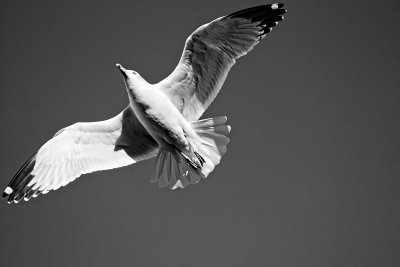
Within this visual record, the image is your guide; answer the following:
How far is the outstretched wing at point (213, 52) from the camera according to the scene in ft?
18.2

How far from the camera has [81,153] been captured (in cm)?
602

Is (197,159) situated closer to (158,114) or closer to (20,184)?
(158,114)

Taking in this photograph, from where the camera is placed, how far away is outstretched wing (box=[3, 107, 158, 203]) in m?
5.93

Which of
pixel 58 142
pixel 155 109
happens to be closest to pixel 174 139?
pixel 155 109

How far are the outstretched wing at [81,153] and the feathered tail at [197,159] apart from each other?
0.40m

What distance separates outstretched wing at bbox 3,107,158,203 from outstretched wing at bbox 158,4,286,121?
594 mm

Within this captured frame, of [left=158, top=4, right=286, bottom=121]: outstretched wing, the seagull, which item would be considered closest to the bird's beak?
the seagull

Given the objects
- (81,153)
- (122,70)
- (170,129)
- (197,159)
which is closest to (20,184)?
(81,153)

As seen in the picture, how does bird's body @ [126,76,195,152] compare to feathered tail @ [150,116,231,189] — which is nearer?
bird's body @ [126,76,195,152]

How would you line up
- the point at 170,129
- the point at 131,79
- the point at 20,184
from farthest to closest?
the point at 20,184, the point at 131,79, the point at 170,129

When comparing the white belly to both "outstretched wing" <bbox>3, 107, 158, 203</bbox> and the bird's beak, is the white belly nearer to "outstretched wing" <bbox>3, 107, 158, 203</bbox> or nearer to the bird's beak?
the bird's beak

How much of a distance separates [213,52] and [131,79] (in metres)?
0.80

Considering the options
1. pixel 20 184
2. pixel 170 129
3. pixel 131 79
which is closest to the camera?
pixel 170 129

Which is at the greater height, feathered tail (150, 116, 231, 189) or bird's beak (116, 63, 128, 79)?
bird's beak (116, 63, 128, 79)
